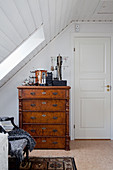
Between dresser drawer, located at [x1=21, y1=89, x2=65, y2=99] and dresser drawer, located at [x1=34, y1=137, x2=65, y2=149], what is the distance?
695 millimetres

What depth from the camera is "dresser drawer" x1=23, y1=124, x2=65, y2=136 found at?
3262mm

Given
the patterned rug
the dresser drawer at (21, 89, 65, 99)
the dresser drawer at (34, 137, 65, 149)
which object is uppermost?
the dresser drawer at (21, 89, 65, 99)

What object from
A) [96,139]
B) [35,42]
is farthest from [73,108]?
[35,42]

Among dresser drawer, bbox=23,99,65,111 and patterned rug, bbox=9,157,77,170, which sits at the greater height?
dresser drawer, bbox=23,99,65,111

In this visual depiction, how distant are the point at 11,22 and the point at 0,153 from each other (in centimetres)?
102

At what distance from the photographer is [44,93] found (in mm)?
3260

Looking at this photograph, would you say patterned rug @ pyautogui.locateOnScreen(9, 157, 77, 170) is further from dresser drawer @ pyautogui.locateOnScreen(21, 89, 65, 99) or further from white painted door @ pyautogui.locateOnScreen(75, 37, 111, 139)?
white painted door @ pyautogui.locateOnScreen(75, 37, 111, 139)

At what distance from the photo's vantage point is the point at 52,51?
389 centimetres

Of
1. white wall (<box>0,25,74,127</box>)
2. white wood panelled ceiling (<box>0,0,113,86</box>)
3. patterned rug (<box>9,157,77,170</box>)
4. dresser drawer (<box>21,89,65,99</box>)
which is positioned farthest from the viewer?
white wall (<box>0,25,74,127</box>)

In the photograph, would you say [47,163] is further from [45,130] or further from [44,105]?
[44,105]

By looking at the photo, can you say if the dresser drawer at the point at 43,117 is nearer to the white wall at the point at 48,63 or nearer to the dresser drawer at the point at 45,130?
the dresser drawer at the point at 45,130

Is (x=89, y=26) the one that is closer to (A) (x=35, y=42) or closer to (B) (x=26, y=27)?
(A) (x=35, y=42)

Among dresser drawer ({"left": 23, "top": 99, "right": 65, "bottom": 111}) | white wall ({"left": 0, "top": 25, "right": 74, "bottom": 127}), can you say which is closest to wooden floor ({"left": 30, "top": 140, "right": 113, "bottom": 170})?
dresser drawer ({"left": 23, "top": 99, "right": 65, "bottom": 111})

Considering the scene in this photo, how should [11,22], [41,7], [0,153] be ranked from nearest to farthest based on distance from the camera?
1. [0,153]
2. [11,22]
3. [41,7]
